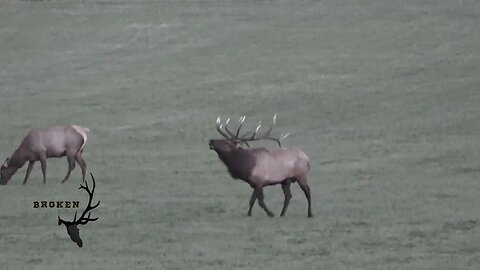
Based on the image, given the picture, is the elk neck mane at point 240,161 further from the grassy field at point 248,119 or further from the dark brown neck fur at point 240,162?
the grassy field at point 248,119

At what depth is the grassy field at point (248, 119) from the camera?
15227 mm

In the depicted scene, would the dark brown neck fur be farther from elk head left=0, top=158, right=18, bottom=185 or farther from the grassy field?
elk head left=0, top=158, right=18, bottom=185

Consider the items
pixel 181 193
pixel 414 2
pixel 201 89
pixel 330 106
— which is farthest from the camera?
pixel 414 2

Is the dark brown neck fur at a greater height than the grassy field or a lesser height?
greater

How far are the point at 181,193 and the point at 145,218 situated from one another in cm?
262

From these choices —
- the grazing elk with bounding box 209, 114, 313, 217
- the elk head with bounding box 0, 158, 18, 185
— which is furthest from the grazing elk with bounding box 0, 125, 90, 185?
the grazing elk with bounding box 209, 114, 313, 217

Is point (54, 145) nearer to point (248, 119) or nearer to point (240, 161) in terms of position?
point (240, 161)

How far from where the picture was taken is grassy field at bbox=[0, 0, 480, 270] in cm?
1523

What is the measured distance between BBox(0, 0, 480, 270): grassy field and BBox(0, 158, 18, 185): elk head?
6.8 inches

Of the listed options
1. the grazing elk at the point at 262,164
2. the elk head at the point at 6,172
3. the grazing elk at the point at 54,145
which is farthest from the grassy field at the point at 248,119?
the grazing elk at the point at 262,164

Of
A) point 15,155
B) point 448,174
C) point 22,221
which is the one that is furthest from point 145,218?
point 448,174

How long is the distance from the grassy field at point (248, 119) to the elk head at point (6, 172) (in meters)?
0.17

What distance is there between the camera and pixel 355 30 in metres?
A: 39.7

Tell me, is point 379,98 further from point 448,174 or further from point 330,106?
point 448,174
